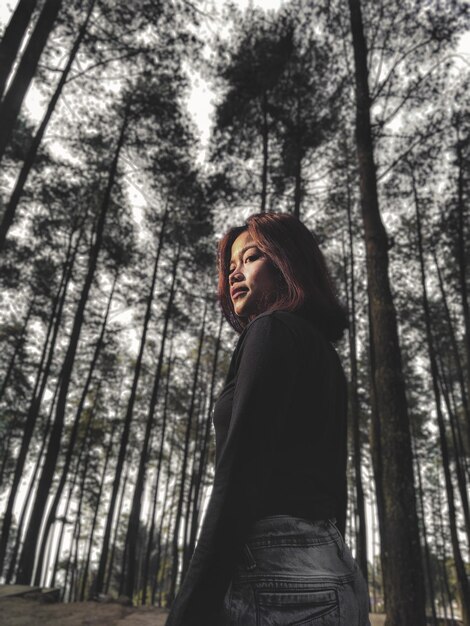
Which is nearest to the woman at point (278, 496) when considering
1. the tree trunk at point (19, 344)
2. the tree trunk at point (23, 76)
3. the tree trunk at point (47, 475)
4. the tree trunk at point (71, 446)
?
the tree trunk at point (23, 76)

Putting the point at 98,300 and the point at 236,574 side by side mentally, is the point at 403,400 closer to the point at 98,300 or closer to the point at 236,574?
the point at 236,574

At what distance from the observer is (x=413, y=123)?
363 inches

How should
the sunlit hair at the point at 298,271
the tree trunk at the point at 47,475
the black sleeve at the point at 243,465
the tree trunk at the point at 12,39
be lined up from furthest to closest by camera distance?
the tree trunk at the point at 47,475 < the tree trunk at the point at 12,39 < the sunlit hair at the point at 298,271 < the black sleeve at the point at 243,465

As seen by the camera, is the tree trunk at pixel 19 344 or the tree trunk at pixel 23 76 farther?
the tree trunk at pixel 19 344

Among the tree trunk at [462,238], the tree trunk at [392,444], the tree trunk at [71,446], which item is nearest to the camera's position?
the tree trunk at [392,444]

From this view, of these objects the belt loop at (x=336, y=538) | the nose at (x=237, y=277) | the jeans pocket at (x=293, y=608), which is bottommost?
the jeans pocket at (x=293, y=608)

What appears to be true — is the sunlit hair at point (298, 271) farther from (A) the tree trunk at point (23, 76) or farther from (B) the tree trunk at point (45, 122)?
(B) the tree trunk at point (45, 122)

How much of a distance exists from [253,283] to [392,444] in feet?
12.7

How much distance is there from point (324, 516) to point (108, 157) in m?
13.9

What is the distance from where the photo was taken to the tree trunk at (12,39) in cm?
416

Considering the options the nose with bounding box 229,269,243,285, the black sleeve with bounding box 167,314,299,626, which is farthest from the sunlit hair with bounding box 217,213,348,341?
the black sleeve with bounding box 167,314,299,626

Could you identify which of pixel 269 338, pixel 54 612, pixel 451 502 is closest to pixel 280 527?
pixel 269 338

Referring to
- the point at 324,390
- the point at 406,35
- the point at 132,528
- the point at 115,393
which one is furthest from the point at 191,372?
the point at 324,390

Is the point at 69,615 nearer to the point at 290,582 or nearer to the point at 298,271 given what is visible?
the point at 290,582
